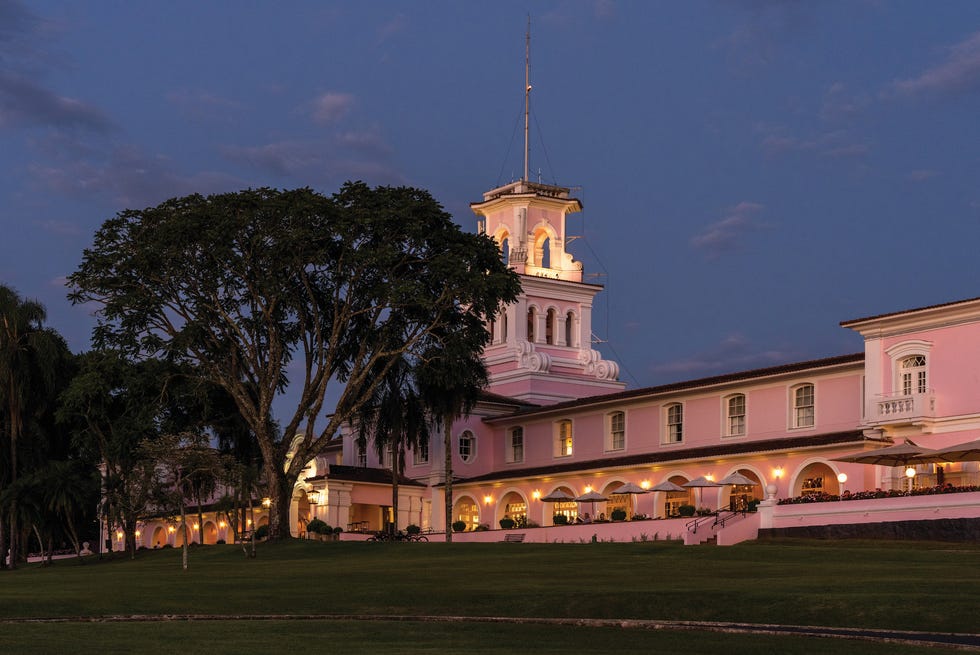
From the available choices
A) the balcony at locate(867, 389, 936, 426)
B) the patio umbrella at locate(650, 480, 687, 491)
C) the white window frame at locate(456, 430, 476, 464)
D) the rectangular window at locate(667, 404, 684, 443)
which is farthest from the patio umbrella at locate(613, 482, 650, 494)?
the white window frame at locate(456, 430, 476, 464)

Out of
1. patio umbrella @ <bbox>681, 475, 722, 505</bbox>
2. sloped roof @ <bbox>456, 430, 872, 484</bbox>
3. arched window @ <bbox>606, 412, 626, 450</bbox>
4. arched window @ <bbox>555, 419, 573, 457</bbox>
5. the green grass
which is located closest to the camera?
the green grass

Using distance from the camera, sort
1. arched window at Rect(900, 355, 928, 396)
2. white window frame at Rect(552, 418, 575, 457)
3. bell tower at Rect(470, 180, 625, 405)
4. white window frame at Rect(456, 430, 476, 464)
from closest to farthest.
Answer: arched window at Rect(900, 355, 928, 396)
white window frame at Rect(552, 418, 575, 457)
white window frame at Rect(456, 430, 476, 464)
bell tower at Rect(470, 180, 625, 405)

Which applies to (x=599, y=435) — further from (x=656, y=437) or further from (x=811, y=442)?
(x=811, y=442)

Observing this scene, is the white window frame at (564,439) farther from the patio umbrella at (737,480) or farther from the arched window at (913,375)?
the arched window at (913,375)

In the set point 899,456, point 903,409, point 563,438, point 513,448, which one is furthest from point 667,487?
point 513,448

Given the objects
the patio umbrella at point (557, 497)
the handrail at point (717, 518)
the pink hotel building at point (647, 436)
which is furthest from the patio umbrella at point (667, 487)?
the patio umbrella at point (557, 497)

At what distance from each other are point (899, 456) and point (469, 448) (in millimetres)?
33145

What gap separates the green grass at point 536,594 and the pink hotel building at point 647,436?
7.69m

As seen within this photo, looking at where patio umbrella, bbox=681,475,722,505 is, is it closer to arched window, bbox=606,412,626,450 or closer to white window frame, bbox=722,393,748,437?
white window frame, bbox=722,393,748,437

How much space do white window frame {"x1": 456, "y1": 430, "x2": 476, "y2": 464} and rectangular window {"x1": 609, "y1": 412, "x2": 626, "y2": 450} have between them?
1028cm

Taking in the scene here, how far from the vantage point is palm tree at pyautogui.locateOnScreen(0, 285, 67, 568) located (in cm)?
6694

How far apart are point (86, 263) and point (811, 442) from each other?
95.1ft

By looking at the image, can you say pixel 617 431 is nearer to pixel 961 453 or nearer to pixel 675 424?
pixel 675 424

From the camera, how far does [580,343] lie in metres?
90.3
